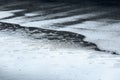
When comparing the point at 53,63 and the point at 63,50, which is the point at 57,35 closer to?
the point at 63,50

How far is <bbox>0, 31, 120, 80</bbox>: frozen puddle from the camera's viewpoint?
685cm

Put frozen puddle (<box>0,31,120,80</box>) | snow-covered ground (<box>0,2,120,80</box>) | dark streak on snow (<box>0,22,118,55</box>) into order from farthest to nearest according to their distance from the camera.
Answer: dark streak on snow (<box>0,22,118,55</box>)
snow-covered ground (<box>0,2,120,80</box>)
frozen puddle (<box>0,31,120,80</box>)

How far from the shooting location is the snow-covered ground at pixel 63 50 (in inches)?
276

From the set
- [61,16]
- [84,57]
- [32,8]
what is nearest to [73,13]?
[61,16]

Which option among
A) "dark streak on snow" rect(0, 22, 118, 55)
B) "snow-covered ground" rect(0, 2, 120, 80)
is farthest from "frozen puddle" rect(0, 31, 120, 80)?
"dark streak on snow" rect(0, 22, 118, 55)

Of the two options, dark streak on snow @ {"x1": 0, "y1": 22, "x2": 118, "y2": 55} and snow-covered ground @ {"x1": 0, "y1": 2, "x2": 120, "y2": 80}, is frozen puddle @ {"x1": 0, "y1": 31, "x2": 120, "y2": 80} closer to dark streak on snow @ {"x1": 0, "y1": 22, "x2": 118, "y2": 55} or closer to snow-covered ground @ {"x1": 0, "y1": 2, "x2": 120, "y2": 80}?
snow-covered ground @ {"x1": 0, "y1": 2, "x2": 120, "y2": 80}

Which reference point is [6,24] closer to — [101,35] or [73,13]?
[73,13]

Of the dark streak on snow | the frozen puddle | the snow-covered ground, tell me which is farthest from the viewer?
the dark streak on snow

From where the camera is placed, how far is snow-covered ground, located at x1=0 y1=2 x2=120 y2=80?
23.0 ft

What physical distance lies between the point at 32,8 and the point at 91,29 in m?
6.31

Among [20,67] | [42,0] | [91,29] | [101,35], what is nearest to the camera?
[20,67]

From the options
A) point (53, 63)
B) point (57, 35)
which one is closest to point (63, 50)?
point (53, 63)

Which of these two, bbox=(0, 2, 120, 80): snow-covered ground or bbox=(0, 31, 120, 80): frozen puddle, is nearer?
bbox=(0, 31, 120, 80): frozen puddle

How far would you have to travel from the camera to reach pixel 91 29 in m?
11.0
